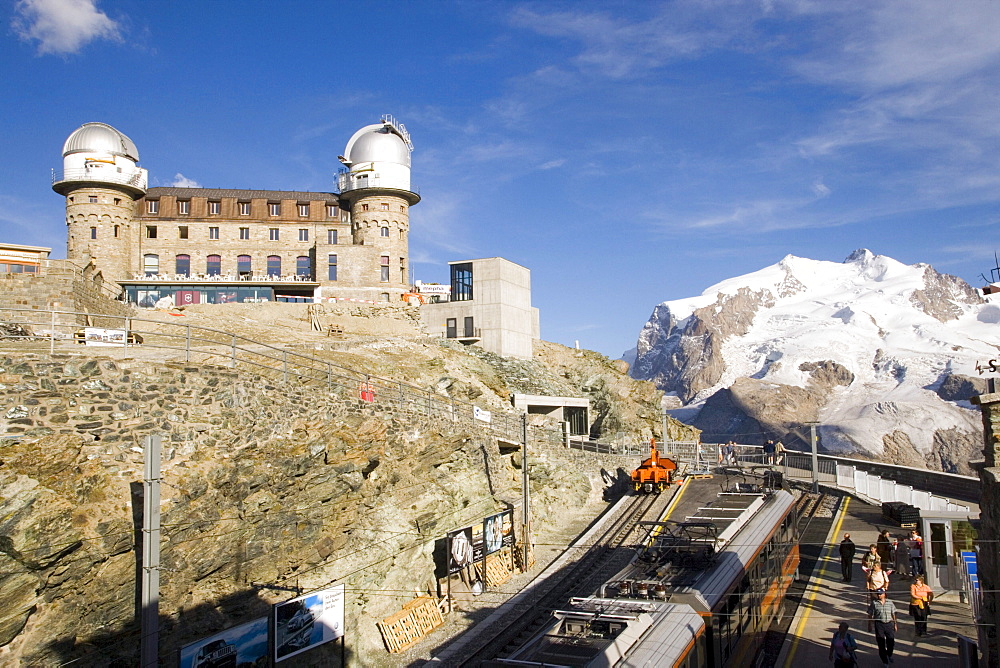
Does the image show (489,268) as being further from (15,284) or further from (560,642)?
(560,642)

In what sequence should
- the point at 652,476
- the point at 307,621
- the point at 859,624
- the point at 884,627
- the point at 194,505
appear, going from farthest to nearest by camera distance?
1. the point at 652,476
2. the point at 307,621
3. the point at 859,624
4. the point at 194,505
5. the point at 884,627

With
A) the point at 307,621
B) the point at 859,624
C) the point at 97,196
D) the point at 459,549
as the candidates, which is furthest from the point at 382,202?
the point at 859,624

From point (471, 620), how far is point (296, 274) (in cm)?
4724

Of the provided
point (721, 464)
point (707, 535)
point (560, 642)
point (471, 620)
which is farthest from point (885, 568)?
point (721, 464)

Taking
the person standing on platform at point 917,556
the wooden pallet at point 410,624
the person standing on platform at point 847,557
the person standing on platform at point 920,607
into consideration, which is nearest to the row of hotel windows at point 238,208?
the wooden pallet at point 410,624

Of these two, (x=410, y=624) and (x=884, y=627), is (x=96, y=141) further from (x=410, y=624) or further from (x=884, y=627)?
(x=884, y=627)

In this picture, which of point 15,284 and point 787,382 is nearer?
point 15,284

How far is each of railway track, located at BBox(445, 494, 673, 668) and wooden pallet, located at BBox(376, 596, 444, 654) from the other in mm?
2010

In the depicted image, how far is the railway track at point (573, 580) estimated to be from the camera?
20672 mm

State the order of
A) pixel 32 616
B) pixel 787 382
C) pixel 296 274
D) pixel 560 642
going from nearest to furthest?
pixel 560 642, pixel 32 616, pixel 296 274, pixel 787 382

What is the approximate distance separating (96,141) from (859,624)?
2521 inches

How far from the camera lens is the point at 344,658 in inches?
779

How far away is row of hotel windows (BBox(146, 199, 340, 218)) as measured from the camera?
64206 mm

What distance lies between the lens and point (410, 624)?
871 inches
